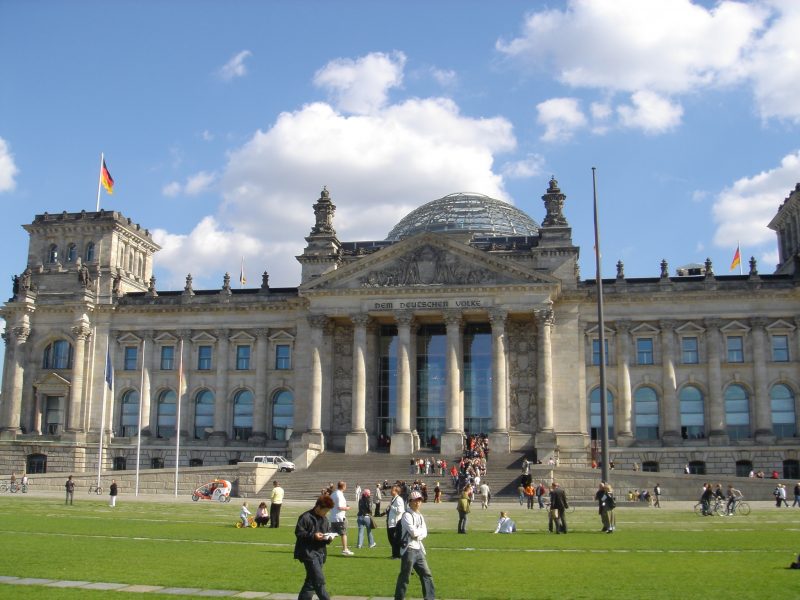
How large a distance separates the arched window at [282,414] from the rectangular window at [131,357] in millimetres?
13674

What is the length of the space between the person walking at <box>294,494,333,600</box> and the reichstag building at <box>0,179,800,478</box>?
52.1 m

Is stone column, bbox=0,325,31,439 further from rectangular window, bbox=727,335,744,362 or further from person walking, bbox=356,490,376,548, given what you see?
rectangular window, bbox=727,335,744,362

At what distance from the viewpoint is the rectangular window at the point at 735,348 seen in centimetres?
7125

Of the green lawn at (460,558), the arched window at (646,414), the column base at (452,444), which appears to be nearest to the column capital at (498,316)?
the column base at (452,444)

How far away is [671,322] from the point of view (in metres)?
71.9

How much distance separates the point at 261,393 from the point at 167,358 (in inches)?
386

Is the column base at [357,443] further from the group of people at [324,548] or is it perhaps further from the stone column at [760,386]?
the group of people at [324,548]

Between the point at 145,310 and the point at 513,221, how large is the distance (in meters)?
36.0

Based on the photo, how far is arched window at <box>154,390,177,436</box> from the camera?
7921 cm

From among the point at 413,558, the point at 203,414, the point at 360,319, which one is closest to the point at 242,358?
the point at 203,414

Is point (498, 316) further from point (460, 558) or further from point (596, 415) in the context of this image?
point (460, 558)

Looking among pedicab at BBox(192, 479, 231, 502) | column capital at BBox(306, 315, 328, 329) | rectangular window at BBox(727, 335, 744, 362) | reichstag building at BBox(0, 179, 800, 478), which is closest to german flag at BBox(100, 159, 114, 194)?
reichstag building at BBox(0, 179, 800, 478)

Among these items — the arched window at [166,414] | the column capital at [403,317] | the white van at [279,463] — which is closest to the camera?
the white van at [279,463]

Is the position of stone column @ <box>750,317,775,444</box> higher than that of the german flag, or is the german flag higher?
the german flag
